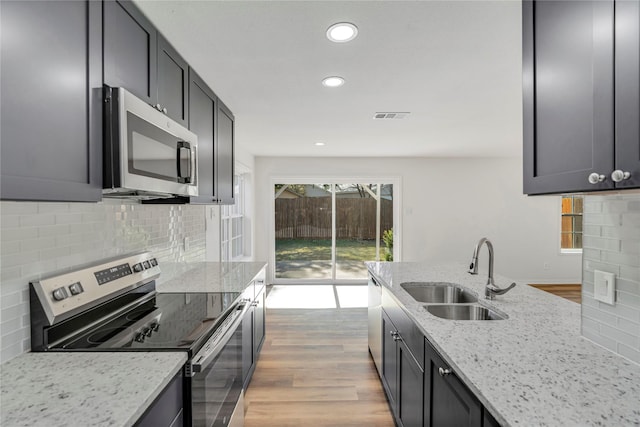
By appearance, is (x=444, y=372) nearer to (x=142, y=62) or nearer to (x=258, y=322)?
(x=142, y=62)

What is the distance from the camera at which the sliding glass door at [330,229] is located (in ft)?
19.9

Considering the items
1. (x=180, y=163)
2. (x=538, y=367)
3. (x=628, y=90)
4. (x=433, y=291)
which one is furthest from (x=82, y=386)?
(x=433, y=291)

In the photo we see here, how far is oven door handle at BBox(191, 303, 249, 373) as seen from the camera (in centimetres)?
131

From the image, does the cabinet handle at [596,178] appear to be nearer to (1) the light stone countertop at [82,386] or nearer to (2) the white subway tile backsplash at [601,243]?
(2) the white subway tile backsplash at [601,243]

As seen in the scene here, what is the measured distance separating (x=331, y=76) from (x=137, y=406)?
6.84 feet

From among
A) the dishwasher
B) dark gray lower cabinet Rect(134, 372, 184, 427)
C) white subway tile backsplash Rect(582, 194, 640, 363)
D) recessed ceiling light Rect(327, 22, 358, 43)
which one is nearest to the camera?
dark gray lower cabinet Rect(134, 372, 184, 427)

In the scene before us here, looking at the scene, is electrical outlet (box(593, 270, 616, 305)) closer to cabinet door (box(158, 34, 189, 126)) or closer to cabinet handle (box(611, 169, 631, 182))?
cabinet handle (box(611, 169, 631, 182))

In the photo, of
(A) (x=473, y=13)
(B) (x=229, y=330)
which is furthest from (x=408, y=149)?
(B) (x=229, y=330)

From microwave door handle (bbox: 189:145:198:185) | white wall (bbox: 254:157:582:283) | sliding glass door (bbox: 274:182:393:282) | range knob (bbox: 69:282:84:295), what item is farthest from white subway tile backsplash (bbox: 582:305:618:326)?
sliding glass door (bbox: 274:182:393:282)

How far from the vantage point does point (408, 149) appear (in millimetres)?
5148

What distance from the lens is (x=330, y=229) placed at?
20.2 feet

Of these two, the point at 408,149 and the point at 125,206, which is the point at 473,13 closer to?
the point at 125,206

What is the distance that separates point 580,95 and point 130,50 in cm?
165

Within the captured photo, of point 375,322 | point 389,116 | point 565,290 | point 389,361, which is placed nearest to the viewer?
point 389,361
